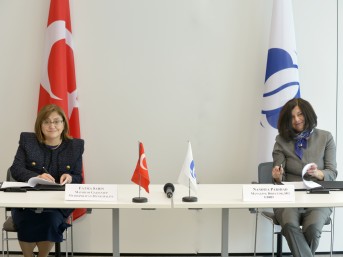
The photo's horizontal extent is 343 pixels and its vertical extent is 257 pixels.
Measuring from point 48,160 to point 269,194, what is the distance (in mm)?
1607

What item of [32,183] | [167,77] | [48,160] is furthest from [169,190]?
[167,77]

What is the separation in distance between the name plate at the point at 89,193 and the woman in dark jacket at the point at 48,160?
0.46m

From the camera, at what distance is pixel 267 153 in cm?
392

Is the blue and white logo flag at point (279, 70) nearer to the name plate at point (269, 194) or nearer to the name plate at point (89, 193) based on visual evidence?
the name plate at point (269, 194)

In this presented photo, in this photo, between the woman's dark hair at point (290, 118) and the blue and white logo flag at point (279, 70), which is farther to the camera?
the blue and white logo flag at point (279, 70)

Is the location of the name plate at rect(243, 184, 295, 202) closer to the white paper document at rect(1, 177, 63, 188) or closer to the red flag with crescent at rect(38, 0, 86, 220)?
the white paper document at rect(1, 177, 63, 188)

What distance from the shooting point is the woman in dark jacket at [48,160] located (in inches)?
122

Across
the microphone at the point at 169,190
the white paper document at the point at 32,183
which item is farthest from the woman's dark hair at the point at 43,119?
the microphone at the point at 169,190

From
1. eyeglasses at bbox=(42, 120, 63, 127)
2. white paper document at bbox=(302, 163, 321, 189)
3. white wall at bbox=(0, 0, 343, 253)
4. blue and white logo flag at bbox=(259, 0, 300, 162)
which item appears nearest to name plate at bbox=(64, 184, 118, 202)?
eyeglasses at bbox=(42, 120, 63, 127)

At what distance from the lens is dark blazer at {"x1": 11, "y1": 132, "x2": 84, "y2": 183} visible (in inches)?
127

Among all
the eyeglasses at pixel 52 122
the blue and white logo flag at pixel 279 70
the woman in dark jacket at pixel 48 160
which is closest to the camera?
the woman in dark jacket at pixel 48 160

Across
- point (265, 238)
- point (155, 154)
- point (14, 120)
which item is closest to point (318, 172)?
point (265, 238)

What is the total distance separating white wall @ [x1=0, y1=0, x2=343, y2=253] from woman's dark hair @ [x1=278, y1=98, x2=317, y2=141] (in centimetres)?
74

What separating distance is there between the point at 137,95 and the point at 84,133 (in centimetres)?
61
